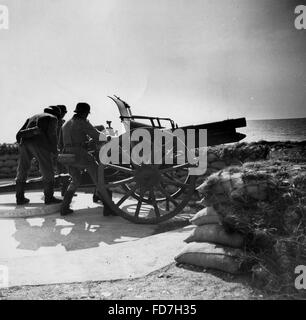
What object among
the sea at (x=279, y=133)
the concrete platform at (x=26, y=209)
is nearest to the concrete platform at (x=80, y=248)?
the concrete platform at (x=26, y=209)

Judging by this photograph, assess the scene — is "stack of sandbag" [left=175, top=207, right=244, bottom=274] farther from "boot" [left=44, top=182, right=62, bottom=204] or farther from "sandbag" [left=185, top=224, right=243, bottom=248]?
"boot" [left=44, top=182, right=62, bottom=204]

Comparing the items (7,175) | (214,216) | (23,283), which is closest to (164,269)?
(214,216)

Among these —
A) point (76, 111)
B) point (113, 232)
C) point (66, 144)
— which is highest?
point (76, 111)

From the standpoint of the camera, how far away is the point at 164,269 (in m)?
3.32

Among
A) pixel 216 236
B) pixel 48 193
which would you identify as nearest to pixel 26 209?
pixel 48 193

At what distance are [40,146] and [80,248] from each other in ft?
8.94

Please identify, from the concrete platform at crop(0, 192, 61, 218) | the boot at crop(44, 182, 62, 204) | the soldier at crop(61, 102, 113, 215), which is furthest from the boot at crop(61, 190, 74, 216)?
the boot at crop(44, 182, 62, 204)

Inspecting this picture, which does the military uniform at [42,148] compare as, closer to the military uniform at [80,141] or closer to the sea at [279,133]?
the military uniform at [80,141]

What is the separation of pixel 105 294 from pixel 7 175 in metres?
9.39

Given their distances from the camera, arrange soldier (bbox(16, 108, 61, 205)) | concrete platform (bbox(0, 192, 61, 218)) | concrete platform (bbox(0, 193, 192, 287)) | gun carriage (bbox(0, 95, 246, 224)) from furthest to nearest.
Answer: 1. soldier (bbox(16, 108, 61, 205))
2. concrete platform (bbox(0, 192, 61, 218))
3. gun carriage (bbox(0, 95, 246, 224))
4. concrete platform (bbox(0, 193, 192, 287))

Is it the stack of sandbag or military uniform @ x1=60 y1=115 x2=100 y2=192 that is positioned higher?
military uniform @ x1=60 y1=115 x2=100 y2=192

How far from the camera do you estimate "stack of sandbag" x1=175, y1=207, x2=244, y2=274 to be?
3.05 meters

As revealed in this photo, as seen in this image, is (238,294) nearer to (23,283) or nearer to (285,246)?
(285,246)

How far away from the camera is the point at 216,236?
3305mm
